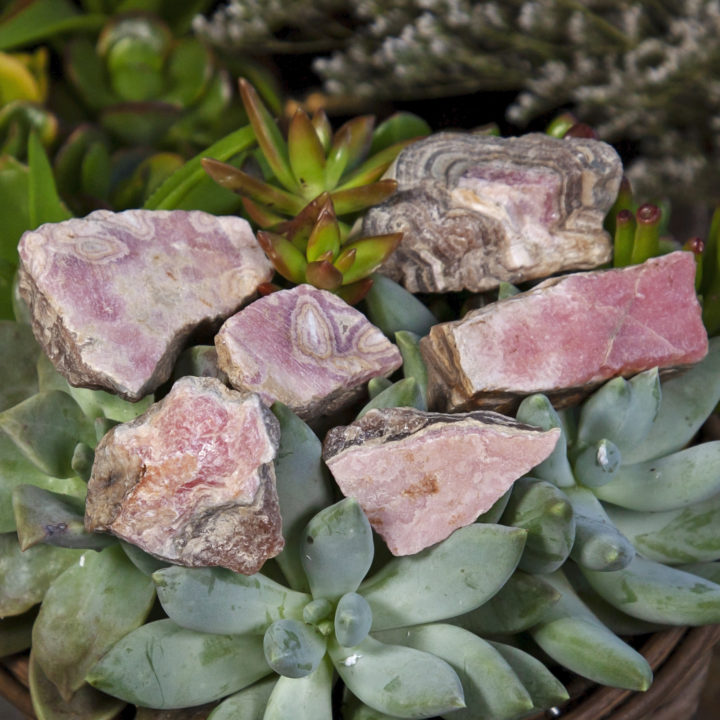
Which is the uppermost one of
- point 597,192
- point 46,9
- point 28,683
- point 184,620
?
point 46,9

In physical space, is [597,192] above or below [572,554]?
above

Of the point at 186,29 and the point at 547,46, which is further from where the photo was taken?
the point at 186,29

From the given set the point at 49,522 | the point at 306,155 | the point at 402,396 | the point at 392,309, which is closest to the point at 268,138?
the point at 306,155

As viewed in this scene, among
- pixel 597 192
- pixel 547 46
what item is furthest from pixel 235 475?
pixel 547 46

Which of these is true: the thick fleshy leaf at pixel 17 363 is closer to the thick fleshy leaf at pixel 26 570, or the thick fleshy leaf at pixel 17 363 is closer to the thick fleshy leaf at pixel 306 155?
the thick fleshy leaf at pixel 26 570

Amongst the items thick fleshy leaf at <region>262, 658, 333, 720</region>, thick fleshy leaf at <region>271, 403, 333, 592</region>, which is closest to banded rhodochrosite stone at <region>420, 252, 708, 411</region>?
thick fleshy leaf at <region>271, 403, 333, 592</region>

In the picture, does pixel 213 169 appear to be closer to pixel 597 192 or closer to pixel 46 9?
pixel 597 192

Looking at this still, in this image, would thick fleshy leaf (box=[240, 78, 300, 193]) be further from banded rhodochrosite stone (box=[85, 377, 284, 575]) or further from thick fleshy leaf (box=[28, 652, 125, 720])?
thick fleshy leaf (box=[28, 652, 125, 720])

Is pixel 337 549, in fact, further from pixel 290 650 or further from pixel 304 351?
pixel 304 351
